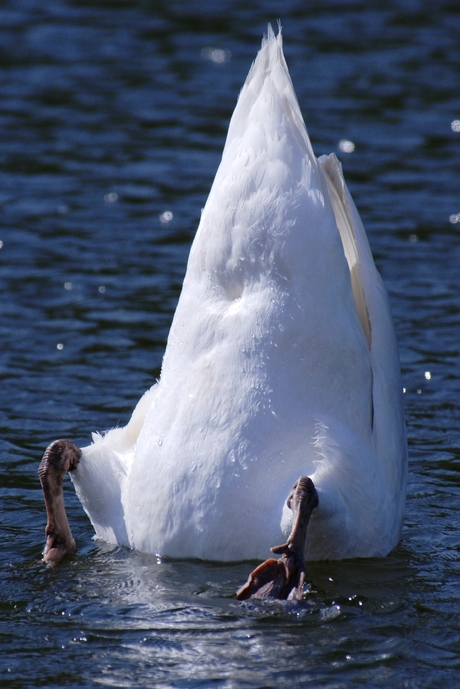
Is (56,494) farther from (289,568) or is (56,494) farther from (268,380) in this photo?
(289,568)

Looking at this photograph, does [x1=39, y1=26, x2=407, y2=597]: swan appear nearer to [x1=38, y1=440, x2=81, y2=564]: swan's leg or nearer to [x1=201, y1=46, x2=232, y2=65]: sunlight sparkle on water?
[x1=38, y1=440, x2=81, y2=564]: swan's leg

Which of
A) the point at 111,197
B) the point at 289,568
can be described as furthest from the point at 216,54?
the point at 289,568

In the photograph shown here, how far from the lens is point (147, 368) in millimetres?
8555

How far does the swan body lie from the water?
0.28m

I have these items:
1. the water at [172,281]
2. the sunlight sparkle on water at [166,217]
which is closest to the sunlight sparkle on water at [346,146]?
the water at [172,281]

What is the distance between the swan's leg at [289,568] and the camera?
5.01 metres

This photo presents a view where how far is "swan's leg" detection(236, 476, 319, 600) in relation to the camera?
16.4 feet

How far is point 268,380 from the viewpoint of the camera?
17.5ft

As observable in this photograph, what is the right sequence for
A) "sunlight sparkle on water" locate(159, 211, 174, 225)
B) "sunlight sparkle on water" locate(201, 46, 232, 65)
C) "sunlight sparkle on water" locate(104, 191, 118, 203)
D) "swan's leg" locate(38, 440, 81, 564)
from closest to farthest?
1. "swan's leg" locate(38, 440, 81, 564)
2. "sunlight sparkle on water" locate(159, 211, 174, 225)
3. "sunlight sparkle on water" locate(104, 191, 118, 203)
4. "sunlight sparkle on water" locate(201, 46, 232, 65)

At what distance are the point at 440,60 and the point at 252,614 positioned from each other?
39.4ft

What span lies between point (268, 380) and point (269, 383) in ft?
0.05

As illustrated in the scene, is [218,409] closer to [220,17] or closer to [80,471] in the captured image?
[80,471]

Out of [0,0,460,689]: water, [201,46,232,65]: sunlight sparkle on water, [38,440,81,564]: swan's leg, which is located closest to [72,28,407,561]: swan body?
[0,0,460,689]: water

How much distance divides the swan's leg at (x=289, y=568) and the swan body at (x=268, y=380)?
166mm
